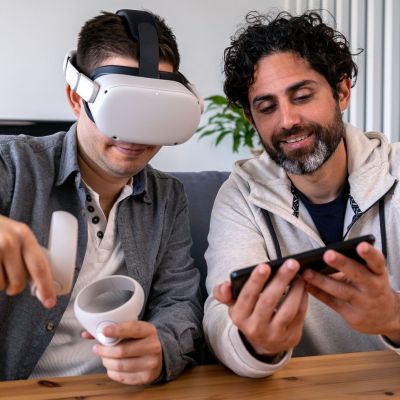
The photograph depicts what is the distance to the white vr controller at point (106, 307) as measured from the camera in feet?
2.81

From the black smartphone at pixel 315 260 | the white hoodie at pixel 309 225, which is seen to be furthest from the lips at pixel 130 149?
the black smartphone at pixel 315 260

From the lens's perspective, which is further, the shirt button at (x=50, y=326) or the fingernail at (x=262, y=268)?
the shirt button at (x=50, y=326)

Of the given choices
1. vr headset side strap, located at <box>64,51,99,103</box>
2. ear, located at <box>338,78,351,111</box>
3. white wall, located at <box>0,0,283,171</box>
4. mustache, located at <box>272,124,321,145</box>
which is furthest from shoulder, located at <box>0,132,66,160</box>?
white wall, located at <box>0,0,283,171</box>

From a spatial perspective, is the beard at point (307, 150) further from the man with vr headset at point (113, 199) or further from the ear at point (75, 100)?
the ear at point (75, 100)

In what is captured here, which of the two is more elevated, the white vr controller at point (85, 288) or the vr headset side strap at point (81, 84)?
the vr headset side strap at point (81, 84)

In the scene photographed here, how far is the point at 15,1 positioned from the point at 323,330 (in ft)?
11.1

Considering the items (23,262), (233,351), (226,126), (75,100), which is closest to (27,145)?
(75,100)

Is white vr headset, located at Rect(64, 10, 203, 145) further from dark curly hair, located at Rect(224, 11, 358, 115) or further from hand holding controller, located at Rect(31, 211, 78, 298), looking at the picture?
dark curly hair, located at Rect(224, 11, 358, 115)

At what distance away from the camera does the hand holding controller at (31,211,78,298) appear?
0.78 m

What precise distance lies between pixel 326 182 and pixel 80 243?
700mm

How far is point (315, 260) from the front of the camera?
0.84 metres

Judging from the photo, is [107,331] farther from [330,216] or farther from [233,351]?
[330,216]

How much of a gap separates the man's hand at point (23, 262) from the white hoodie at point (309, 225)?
0.60 m

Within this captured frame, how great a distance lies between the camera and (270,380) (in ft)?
3.31
